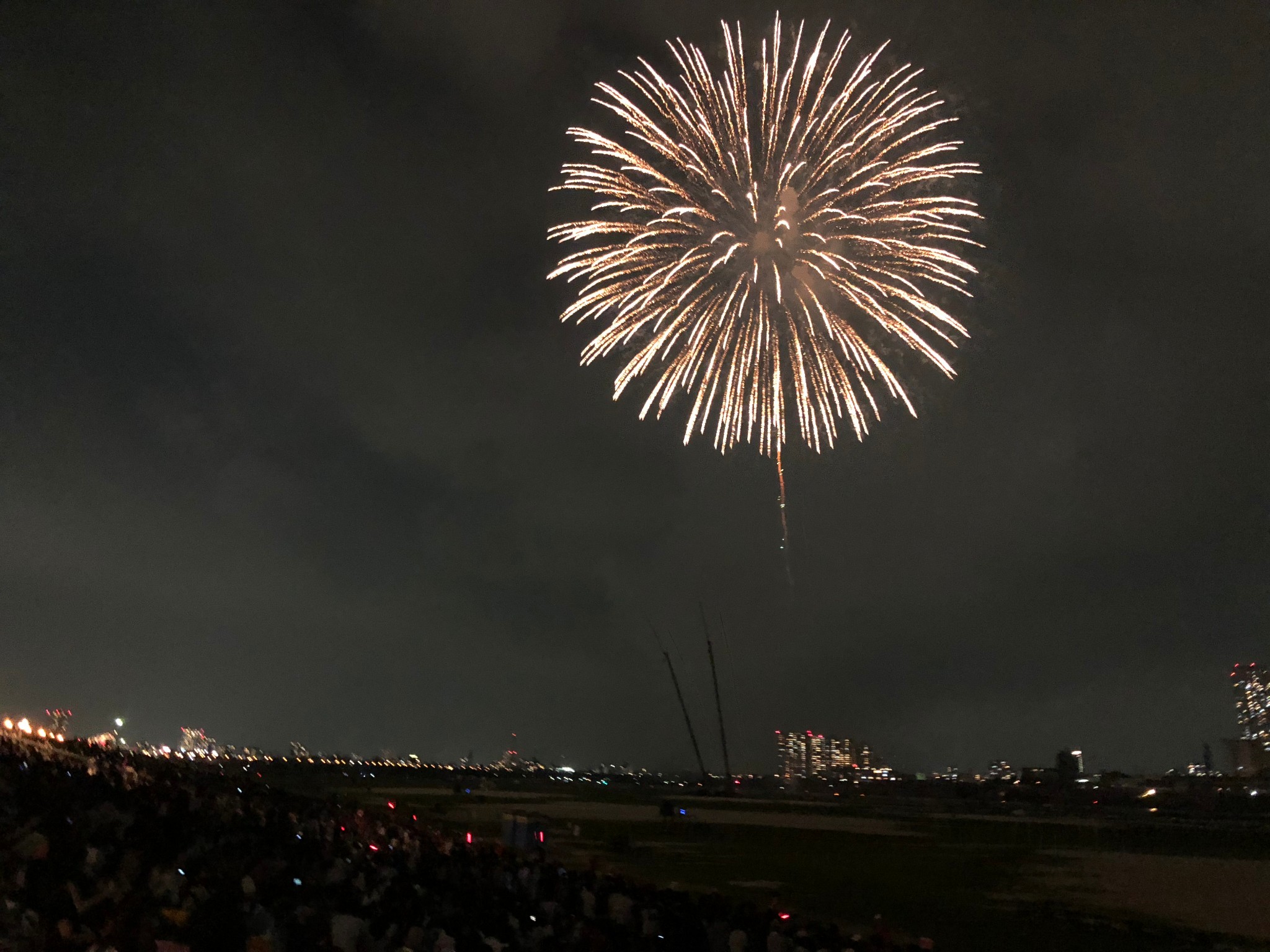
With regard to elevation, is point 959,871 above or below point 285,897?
below

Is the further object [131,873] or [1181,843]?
[1181,843]

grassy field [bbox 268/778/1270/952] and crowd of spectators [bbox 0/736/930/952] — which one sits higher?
crowd of spectators [bbox 0/736/930/952]

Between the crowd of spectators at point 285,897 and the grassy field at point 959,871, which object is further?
the grassy field at point 959,871

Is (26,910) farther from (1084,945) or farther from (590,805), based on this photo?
(590,805)

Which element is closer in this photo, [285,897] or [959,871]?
[285,897]

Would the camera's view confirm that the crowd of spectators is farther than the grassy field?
No

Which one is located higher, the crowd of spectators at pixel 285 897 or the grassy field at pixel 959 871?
the crowd of spectators at pixel 285 897

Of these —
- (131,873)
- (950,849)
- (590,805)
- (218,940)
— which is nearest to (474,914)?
(218,940)

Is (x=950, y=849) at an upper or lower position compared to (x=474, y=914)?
lower
